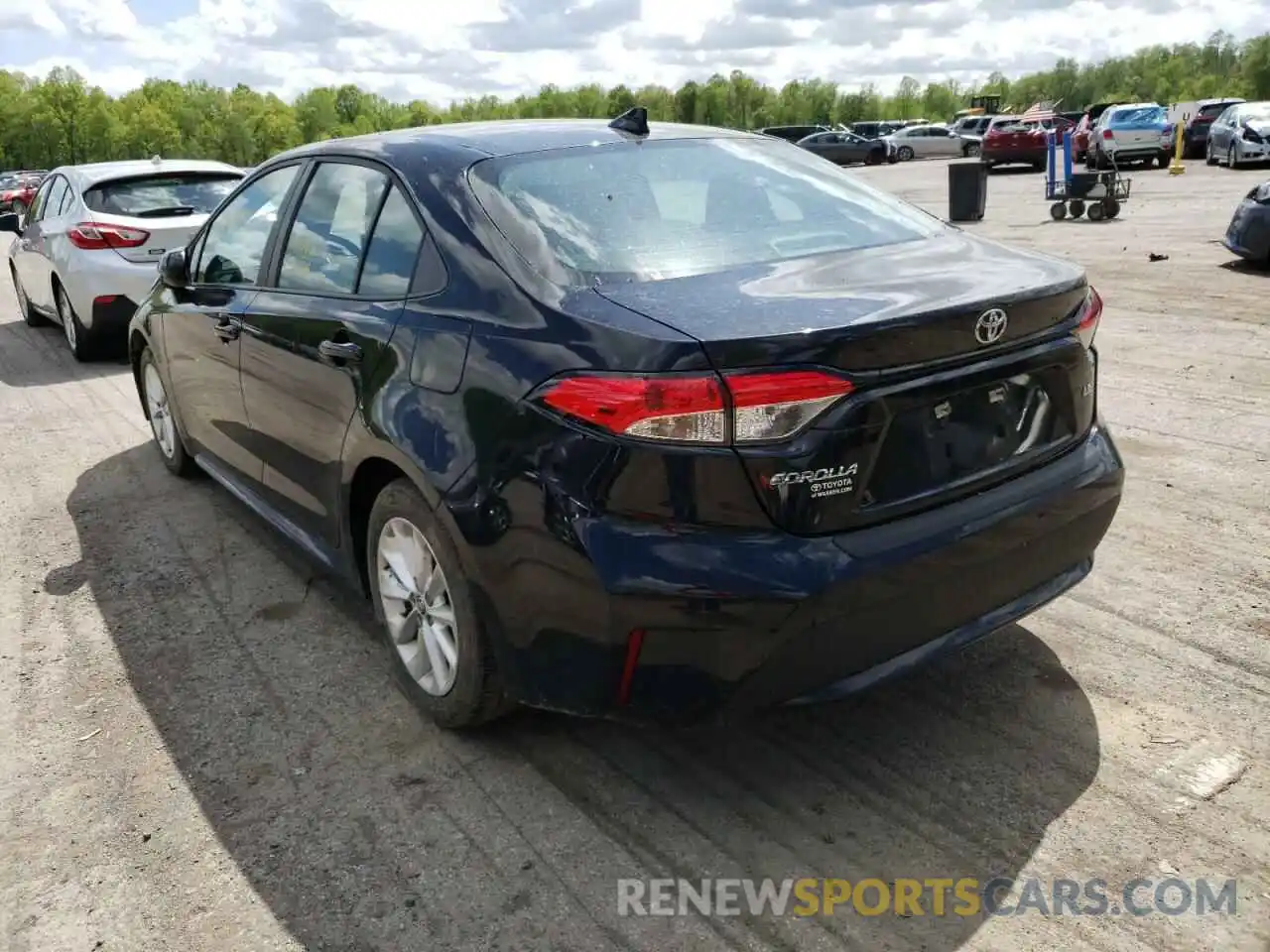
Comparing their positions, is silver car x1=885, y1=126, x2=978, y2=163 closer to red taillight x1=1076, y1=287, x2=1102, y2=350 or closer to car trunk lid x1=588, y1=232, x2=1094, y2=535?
red taillight x1=1076, y1=287, x2=1102, y2=350

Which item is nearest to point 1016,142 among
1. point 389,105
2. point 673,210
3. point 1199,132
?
point 1199,132

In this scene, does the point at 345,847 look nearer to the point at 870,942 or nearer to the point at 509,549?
the point at 509,549

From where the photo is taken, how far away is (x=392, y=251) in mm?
3258

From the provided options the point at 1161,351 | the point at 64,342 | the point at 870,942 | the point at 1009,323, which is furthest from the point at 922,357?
the point at 64,342

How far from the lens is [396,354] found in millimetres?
3068

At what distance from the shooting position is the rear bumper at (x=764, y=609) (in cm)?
240

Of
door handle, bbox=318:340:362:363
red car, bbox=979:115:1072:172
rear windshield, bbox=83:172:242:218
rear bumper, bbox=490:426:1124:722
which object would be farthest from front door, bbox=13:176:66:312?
red car, bbox=979:115:1072:172

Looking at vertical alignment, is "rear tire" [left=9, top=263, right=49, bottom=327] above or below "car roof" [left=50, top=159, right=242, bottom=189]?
below

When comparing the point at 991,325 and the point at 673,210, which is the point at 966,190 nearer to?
the point at 673,210

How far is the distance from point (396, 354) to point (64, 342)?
29.0 ft

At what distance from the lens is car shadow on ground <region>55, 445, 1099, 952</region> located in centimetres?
250

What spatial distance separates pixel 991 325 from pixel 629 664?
1.20 meters

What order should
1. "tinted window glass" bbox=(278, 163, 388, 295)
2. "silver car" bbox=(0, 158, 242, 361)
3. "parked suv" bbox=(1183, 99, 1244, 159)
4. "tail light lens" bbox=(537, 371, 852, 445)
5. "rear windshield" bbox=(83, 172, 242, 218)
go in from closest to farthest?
1. "tail light lens" bbox=(537, 371, 852, 445)
2. "tinted window glass" bbox=(278, 163, 388, 295)
3. "silver car" bbox=(0, 158, 242, 361)
4. "rear windshield" bbox=(83, 172, 242, 218)
5. "parked suv" bbox=(1183, 99, 1244, 159)

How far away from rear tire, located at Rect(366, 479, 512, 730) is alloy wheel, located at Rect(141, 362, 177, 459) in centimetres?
275
